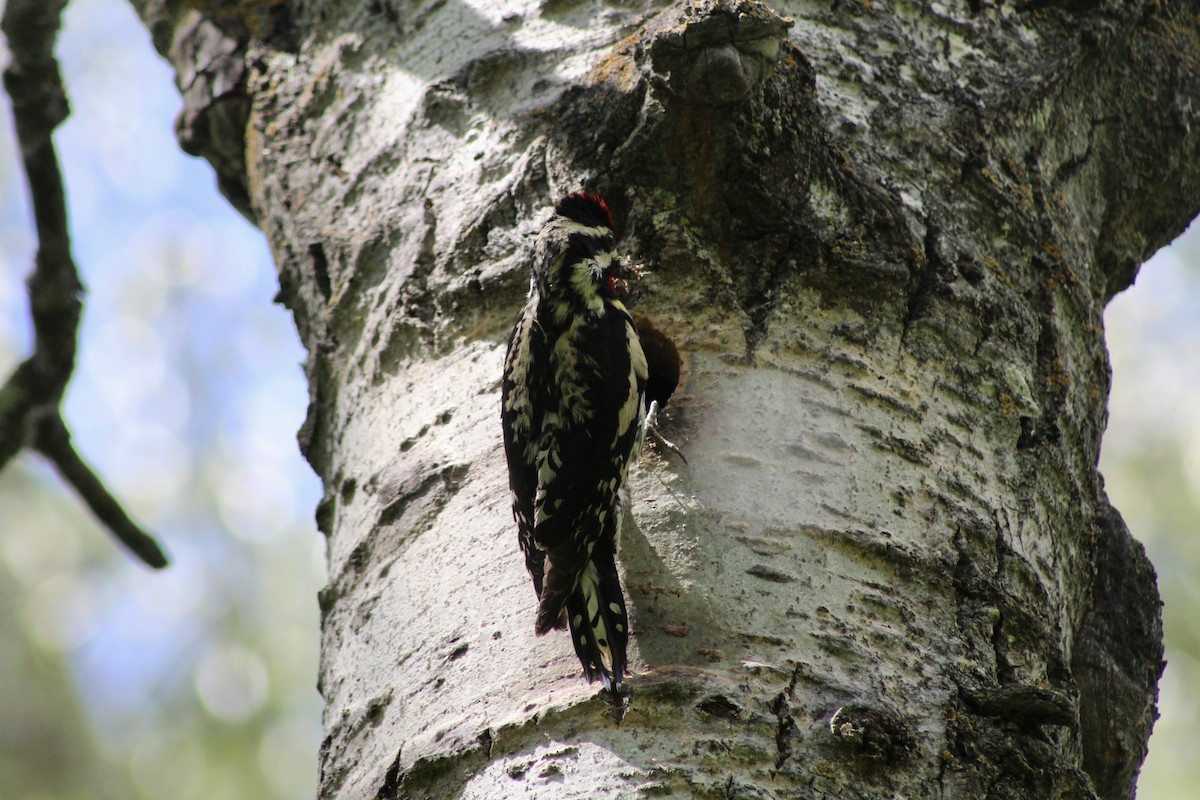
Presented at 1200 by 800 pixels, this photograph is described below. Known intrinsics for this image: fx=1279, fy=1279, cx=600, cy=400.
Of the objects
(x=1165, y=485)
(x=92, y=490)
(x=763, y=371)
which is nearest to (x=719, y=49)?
(x=763, y=371)

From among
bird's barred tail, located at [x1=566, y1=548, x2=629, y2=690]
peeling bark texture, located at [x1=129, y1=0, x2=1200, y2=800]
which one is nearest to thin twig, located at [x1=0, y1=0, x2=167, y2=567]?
peeling bark texture, located at [x1=129, y1=0, x2=1200, y2=800]

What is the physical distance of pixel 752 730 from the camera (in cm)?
204

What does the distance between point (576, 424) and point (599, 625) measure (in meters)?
0.88

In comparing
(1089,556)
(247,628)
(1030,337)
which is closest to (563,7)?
(1030,337)

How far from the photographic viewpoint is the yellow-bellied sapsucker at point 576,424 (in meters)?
2.27

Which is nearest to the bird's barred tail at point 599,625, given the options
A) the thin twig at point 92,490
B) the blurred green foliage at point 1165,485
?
the thin twig at point 92,490

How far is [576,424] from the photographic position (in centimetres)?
301

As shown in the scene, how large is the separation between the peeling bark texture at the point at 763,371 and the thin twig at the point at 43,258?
59 centimetres

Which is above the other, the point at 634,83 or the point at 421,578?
the point at 634,83

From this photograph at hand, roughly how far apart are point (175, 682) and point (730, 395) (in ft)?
19.2

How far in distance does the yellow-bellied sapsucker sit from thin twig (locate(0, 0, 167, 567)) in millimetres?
1038

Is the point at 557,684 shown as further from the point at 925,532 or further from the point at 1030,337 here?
the point at 1030,337

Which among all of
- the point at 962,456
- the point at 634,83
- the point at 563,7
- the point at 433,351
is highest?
the point at 563,7

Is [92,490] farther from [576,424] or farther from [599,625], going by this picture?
[599,625]
